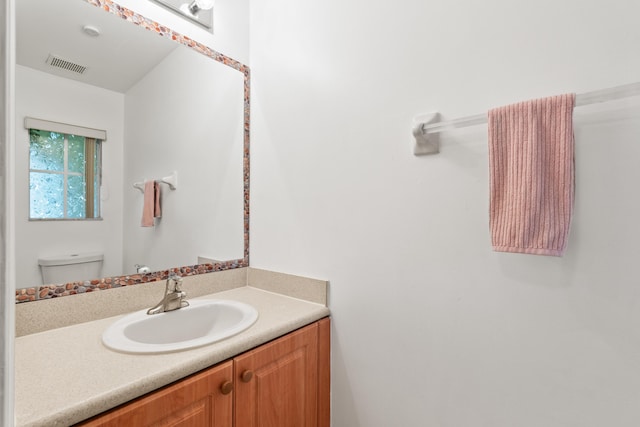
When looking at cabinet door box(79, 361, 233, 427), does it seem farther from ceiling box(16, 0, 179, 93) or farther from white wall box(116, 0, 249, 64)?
white wall box(116, 0, 249, 64)

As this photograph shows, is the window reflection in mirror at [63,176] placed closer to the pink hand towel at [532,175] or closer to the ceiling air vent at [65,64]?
the ceiling air vent at [65,64]

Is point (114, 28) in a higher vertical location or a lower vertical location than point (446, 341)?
higher

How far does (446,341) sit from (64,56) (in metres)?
1.62

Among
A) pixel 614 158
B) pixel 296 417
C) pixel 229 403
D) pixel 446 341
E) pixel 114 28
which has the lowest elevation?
pixel 296 417

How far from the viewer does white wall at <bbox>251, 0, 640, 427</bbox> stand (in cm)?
73

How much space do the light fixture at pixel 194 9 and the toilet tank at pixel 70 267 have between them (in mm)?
1072

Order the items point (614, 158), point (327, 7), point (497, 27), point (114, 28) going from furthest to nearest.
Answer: point (327, 7) → point (114, 28) → point (497, 27) → point (614, 158)

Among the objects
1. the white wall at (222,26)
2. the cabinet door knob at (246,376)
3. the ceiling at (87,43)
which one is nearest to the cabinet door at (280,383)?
the cabinet door knob at (246,376)

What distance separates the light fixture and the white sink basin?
127 cm

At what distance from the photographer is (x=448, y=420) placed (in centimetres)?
95

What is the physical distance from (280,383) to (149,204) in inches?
34.9

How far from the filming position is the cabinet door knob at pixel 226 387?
840 mm

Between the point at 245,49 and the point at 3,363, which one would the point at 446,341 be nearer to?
the point at 3,363

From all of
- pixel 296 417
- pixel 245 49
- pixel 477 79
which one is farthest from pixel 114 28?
pixel 296 417
